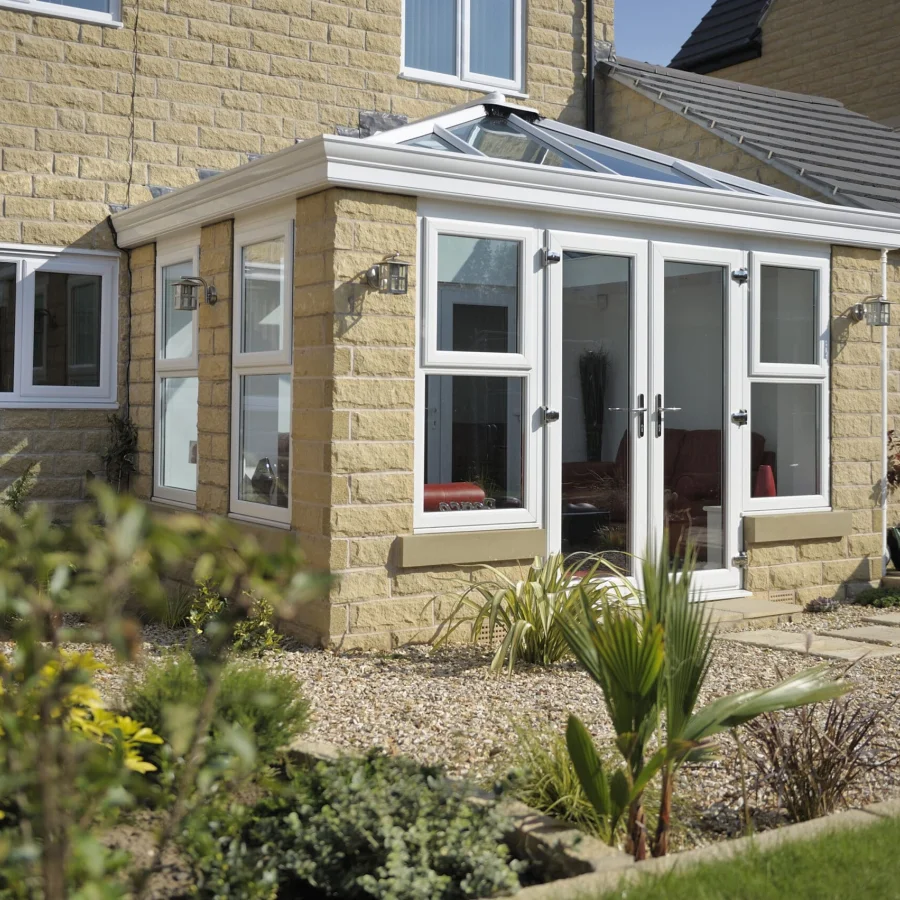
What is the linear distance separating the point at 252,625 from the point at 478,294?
2.36 meters

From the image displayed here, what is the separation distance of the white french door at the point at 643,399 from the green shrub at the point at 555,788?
335 cm

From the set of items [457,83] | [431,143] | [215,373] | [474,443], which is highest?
[457,83]

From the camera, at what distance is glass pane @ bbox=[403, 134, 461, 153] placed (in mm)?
7492

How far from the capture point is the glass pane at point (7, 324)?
907cm

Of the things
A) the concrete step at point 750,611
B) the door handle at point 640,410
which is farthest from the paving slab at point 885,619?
the door handle at point 640,410

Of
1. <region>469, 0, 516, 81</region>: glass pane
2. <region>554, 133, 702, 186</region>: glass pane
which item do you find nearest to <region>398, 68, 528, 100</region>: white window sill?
<region>469, 0, 516, 81</region>: glass pane

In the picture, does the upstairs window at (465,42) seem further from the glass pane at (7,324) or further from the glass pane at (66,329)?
the glass pane at (7,324)

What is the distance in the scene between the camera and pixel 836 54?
1666 centimetres

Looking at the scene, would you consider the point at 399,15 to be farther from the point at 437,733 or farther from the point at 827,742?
the point at 827,742

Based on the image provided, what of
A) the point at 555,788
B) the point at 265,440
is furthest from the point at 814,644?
the point at 555,788

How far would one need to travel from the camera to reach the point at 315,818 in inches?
137

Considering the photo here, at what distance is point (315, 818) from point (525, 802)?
827mm

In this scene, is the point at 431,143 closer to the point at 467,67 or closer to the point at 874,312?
the point at 874,312

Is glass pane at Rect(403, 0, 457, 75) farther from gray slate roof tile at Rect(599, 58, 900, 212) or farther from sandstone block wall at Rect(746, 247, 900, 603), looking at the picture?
sandstone block wall at Rect(746, 247, 900, 603)
